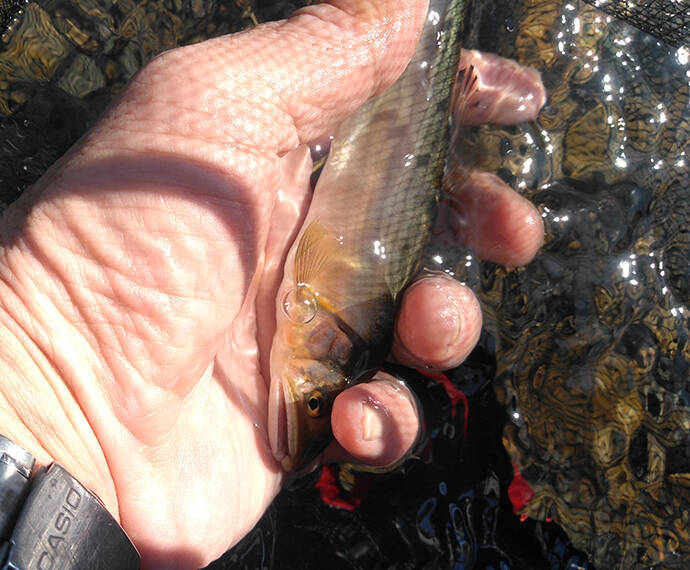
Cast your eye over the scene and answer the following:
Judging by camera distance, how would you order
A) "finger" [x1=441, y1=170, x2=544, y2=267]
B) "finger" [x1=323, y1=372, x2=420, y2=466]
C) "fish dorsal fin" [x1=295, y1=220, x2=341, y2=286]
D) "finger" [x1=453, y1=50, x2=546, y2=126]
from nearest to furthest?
"finger" [x1=323, y1=372, x2=420, y2=466] < "fish dorsal fin" [x1=295, y1=220, x2=341, y2=286] < "finger" [x1=441, y1=170, x2=544, y2=267] < "finger" [x1=453, y1=50, x2=546, y2=126]

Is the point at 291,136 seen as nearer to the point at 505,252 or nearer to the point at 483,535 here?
the point at 505,252

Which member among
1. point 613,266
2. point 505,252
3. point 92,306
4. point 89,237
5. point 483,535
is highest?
point 89,237

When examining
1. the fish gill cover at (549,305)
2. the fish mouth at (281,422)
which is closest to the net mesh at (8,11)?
the fish gill cover at (549,305)

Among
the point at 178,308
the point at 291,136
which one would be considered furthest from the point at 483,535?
the point at 291,136

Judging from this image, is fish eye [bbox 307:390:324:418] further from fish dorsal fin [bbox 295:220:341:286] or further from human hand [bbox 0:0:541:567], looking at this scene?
fish dorsal fin [bbox 295:220:341:286]

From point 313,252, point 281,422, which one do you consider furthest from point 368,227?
point 281,422

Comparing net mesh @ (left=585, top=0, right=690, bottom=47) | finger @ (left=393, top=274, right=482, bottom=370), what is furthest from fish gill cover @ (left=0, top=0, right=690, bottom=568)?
finger @ (left=393, top=274, right=482, bottom=370)

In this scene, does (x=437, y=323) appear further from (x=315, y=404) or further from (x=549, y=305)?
(x=549, y=305)
